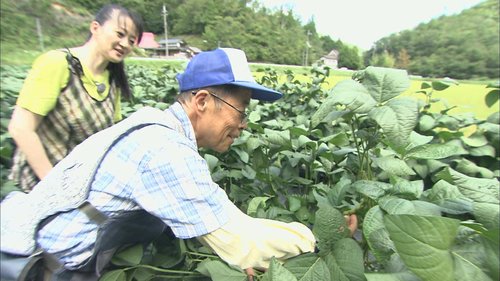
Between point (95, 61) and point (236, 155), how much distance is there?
731 mm

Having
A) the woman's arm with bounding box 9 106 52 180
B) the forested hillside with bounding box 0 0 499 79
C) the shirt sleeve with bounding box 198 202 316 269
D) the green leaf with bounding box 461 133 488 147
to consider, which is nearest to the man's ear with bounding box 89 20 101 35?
the woman's arm with bounding box 9 106 52 180

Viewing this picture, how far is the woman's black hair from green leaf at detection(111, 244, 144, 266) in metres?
A: 1.00

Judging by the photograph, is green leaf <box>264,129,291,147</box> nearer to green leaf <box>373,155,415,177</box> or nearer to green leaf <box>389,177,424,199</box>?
green leaf <box>373,155,415,177</box>

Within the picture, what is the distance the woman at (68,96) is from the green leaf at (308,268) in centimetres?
106

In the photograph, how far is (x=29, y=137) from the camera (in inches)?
52.2

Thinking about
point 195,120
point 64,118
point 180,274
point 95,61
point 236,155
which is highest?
point 95,61

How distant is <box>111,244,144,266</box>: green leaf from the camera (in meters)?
0.90

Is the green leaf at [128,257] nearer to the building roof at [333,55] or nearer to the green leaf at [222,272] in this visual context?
the green leaf at [222,272]

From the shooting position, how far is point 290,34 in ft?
18.0

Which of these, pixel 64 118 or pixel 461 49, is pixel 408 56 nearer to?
pixel 461 49

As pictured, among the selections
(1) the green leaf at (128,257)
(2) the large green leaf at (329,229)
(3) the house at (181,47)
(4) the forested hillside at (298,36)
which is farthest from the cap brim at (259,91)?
(3) the house at (181,47)

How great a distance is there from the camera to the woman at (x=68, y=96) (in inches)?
52.4

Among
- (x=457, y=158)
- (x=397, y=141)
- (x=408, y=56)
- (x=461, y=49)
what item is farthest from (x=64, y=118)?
(x=408, y=56)

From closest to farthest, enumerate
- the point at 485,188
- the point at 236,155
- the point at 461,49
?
the point at 485,188, the point at 236,155, the point at 461,49
